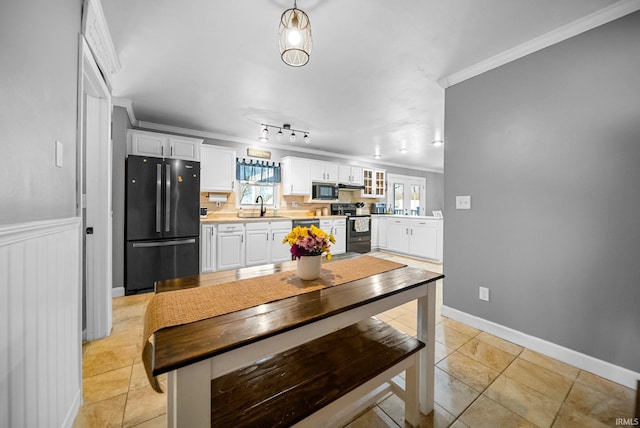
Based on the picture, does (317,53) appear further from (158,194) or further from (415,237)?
(415,237)

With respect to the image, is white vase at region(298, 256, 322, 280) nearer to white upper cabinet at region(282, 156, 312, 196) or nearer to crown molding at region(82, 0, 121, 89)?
crown molding at region(82, 0, 121, 89)

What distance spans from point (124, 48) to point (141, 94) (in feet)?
3.09

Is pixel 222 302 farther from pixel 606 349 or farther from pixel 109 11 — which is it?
pixel 606 349

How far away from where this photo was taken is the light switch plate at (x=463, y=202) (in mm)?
2379

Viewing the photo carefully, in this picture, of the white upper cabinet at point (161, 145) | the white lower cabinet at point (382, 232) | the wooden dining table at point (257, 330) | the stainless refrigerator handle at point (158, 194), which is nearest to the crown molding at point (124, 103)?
the white upper cabinet at point (161, 145)

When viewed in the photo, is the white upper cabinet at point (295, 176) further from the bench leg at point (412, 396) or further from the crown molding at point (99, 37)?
the bench leg at point (412, 396)

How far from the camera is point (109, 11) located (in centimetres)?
167

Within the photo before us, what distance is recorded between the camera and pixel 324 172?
5.52 m

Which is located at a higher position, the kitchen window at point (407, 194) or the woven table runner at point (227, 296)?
the kitchen window at point (407, 194)

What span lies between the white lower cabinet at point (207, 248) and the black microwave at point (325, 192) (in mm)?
2239

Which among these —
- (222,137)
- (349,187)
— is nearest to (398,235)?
(349,187)

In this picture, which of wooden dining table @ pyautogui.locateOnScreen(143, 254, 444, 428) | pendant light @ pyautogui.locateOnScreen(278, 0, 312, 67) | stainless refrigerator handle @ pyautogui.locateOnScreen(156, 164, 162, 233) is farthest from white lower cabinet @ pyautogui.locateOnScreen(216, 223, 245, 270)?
pendant light @ pyautogui.locateOnScreen(278, 0, 312, 67)

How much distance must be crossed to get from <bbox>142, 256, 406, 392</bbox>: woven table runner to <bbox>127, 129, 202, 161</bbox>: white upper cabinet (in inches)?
120

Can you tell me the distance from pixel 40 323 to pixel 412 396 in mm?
1713
